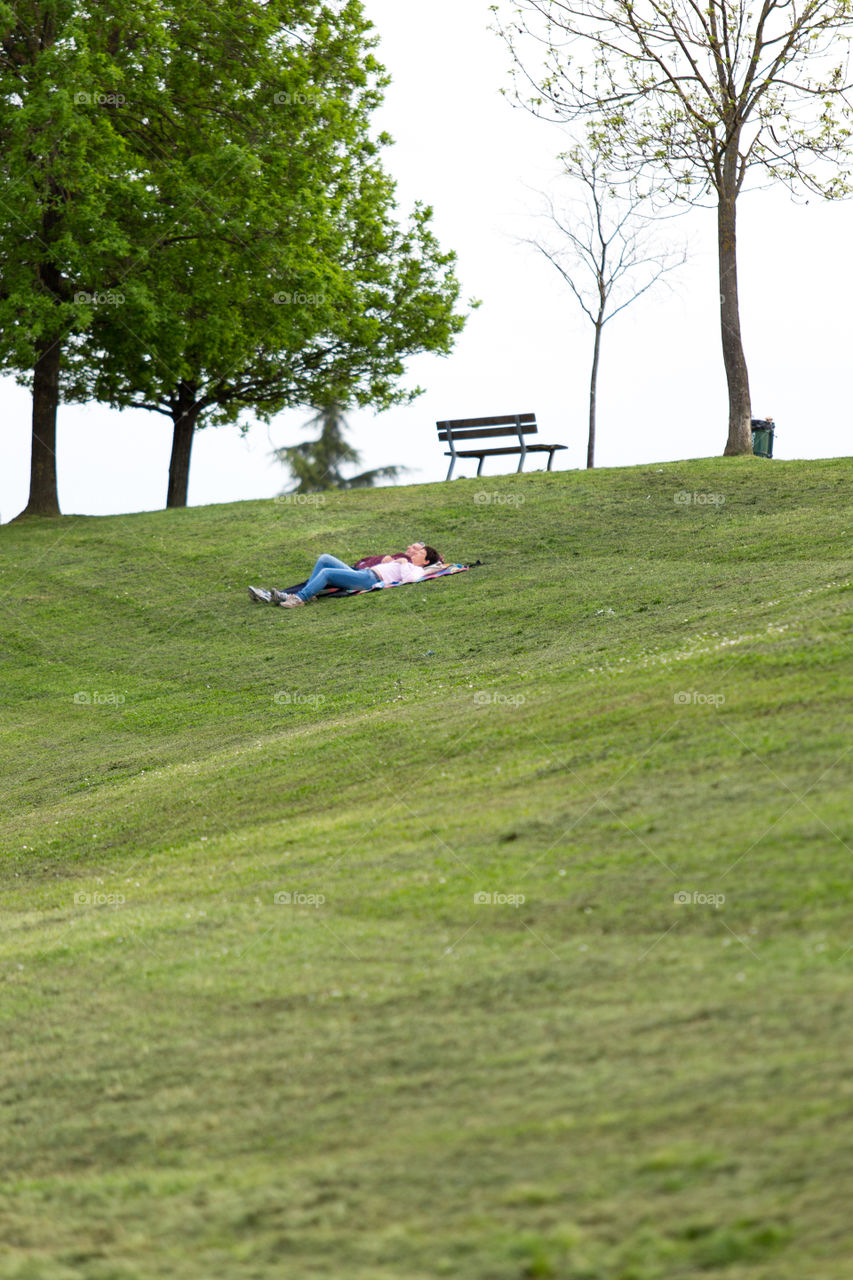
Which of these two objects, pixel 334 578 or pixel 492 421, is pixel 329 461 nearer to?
pixel 492 421

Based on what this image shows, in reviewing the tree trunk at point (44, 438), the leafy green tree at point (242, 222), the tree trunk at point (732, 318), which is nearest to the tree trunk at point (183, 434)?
the leafy green tree at point (242, 222)

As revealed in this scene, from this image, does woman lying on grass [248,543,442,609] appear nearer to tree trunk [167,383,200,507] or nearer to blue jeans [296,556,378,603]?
blue jeans [296,556,378,603]

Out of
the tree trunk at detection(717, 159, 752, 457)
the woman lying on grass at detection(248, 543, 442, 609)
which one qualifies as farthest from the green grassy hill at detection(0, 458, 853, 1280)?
the tree trunk at detection(717, 159, 752, 457)

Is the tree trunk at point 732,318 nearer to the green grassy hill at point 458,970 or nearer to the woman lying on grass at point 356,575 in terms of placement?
the woman lying on grass at point 356,575

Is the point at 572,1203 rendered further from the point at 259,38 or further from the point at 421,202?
the point at 421,202

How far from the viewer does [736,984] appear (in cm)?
433

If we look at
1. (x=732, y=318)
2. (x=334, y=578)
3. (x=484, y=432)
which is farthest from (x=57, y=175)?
(x=732, y=318)

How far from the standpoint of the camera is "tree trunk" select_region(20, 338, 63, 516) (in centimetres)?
2584

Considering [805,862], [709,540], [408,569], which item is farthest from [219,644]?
[805,862]

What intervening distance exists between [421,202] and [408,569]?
1874cm

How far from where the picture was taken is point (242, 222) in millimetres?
24516

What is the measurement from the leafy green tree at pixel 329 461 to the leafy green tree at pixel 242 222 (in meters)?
8.52

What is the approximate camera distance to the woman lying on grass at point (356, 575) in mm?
17172

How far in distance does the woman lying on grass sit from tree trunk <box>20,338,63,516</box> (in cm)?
1037
